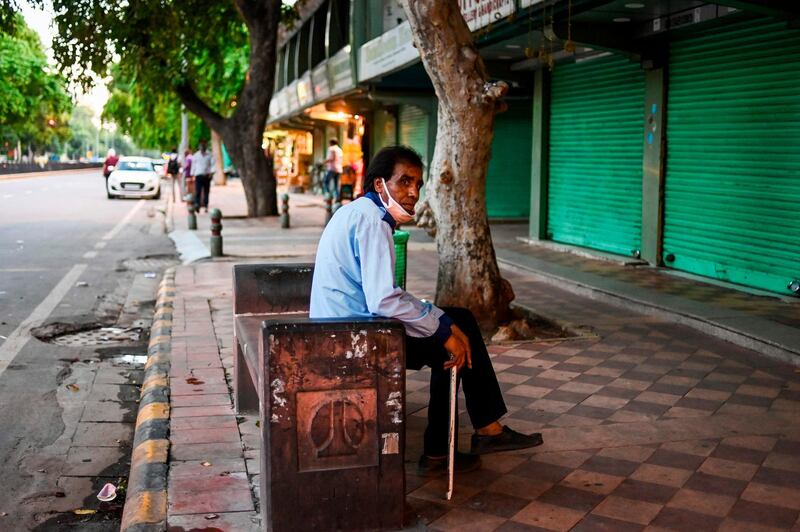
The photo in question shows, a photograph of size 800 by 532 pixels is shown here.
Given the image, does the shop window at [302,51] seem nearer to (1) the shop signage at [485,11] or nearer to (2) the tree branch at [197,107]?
(2) the tree branch at [197,107]

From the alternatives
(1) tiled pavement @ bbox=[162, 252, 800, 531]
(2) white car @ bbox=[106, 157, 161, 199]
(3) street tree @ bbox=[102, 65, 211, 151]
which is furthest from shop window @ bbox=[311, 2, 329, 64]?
(1) tiled pavement @ bbox=[162, 252, 800, 531]

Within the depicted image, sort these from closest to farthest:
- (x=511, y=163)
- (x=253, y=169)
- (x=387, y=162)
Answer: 1. (x=387, y=162)
2. (x=511, y=163)
3. (x=253, y=169)

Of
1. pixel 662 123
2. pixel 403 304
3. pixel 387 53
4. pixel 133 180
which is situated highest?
pixel 387 53

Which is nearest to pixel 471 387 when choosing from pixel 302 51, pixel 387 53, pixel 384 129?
pixel 387 53

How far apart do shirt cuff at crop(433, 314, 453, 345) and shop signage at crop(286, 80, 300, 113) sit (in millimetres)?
29072

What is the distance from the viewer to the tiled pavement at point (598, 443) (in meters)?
4.12

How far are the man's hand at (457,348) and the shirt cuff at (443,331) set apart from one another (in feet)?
0.06

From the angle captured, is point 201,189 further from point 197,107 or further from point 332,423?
point 332,423

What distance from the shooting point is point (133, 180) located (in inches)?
1363

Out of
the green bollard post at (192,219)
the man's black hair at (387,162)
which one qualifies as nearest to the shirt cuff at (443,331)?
the man's black hair at (387,162)

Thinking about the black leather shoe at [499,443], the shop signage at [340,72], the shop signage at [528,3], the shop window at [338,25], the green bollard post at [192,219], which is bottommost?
the black leather shoe at [499,443]

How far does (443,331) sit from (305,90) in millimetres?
26951

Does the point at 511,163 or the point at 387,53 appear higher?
the point at 387,53

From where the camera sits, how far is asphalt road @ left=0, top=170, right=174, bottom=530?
15.9ft
